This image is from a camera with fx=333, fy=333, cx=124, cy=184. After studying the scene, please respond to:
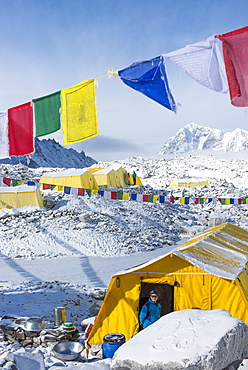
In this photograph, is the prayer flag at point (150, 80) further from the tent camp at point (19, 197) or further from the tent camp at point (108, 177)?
the tent camp at point (108, 177)

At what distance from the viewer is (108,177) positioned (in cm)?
2989

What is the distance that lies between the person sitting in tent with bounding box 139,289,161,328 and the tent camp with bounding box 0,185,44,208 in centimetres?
1468

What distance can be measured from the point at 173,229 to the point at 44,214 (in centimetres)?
776

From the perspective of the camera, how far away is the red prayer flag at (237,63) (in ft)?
18.3

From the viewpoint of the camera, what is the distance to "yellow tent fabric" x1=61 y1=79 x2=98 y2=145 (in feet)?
24.3

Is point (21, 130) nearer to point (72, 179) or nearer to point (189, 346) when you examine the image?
point (189, 346)

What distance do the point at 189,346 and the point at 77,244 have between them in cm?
1313

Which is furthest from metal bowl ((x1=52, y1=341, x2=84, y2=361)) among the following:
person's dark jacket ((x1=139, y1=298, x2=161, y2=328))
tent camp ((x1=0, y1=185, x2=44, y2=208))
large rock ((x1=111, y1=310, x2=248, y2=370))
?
tent camp ((x1=0, y1=185, x2=44, y2=208))

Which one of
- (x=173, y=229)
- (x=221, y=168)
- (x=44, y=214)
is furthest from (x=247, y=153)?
(x=44, y=214)

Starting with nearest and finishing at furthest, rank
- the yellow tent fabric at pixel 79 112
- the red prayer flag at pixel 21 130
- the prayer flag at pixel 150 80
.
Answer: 1. the prayer flag at pixel 150 80
2. the yellow tent fabric at pixel 79 112
3. the red prayer flag at pixel 21 130

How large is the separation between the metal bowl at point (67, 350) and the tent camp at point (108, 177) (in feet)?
76.9

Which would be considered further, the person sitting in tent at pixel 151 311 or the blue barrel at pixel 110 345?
the person sitting in tent at pixel 151 311

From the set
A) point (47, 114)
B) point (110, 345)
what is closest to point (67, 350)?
point (110, 345)

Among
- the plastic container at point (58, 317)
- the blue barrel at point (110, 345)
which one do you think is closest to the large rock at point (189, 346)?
the blue barrel at point (110, 345)
